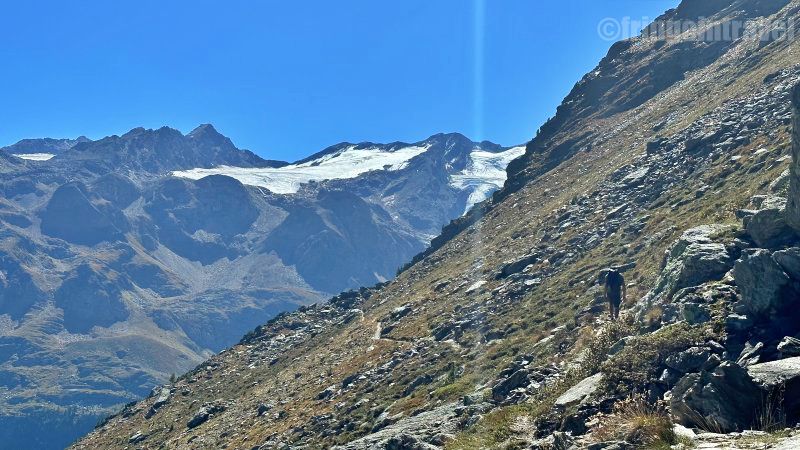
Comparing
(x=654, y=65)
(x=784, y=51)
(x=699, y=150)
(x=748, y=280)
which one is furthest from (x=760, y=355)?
(x=654, y=65)

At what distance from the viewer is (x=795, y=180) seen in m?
23.5

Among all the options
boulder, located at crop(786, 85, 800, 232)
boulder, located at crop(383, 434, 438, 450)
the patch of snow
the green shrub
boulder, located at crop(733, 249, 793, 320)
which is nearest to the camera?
the green shrub

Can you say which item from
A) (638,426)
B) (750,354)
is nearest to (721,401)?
(638,426)

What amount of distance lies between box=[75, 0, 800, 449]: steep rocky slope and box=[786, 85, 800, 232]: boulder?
31.1 inches

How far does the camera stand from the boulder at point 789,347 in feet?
58.4

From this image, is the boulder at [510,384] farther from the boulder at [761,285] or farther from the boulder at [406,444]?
the boulder at [761,285]

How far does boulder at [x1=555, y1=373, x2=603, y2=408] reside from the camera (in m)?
19.7

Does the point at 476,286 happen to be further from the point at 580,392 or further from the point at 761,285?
the point at 580,392

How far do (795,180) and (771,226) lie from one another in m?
2.13

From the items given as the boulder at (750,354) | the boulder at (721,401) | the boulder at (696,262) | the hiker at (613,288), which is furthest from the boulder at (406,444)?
the hiker at (613,288)

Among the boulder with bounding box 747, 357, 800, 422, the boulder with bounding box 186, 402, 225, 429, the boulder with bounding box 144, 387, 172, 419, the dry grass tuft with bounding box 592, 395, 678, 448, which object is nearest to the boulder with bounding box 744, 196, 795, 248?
the boulder with bounding box 747, 357, 800, 422

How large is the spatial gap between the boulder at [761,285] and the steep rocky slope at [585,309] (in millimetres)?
55

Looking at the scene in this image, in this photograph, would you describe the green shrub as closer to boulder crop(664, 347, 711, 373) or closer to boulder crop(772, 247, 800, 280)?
boulder crop(664, 347, 711, 373)

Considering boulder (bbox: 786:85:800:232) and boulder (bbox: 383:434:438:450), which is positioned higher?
boulder (bbox: 786:85:800:232)
